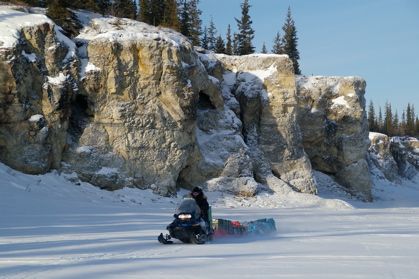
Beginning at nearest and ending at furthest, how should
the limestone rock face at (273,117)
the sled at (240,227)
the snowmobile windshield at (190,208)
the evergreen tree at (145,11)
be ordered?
the snowmobile windshield at (190,208), the sled at (240,227), the limestone rock face at (273,117), the evergreen tree at (145,11)

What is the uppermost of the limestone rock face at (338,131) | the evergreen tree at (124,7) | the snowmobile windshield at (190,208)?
the evergreen tree at (124,7)

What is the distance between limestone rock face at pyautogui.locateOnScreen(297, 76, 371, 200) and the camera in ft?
146

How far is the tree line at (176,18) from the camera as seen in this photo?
102 ft

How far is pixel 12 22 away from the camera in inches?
983

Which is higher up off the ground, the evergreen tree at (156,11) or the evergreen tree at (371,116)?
the evergreen tree at (156,11)

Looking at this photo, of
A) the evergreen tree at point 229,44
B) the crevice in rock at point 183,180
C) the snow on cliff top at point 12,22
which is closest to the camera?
the snow on cliff top at point 12,22

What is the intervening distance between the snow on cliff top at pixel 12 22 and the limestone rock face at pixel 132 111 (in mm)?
2942

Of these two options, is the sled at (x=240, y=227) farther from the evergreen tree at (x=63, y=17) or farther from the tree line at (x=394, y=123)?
the tree line at (x=394, y=123)

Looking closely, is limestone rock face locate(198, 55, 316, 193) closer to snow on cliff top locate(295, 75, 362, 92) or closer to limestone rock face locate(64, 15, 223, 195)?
limestone rock face locate(64, 15, 223, 195)

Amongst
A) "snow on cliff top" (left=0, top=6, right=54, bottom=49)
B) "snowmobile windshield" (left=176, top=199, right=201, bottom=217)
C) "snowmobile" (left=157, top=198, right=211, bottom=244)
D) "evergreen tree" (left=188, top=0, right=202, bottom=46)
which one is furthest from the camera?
"evergreen tree" (left=188, top=0, right=202, bottom=46)

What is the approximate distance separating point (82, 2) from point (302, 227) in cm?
2654

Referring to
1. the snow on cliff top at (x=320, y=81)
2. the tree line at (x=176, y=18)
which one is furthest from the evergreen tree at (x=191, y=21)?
the snow on cliff top at (x=320, y=81)

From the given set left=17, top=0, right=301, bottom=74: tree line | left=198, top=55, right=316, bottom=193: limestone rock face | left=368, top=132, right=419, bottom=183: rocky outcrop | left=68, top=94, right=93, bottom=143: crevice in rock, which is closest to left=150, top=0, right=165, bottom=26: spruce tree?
left=17, top=0, right=301, bottom=74: tree line

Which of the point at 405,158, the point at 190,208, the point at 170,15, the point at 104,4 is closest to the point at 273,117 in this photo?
the point at 170,15
